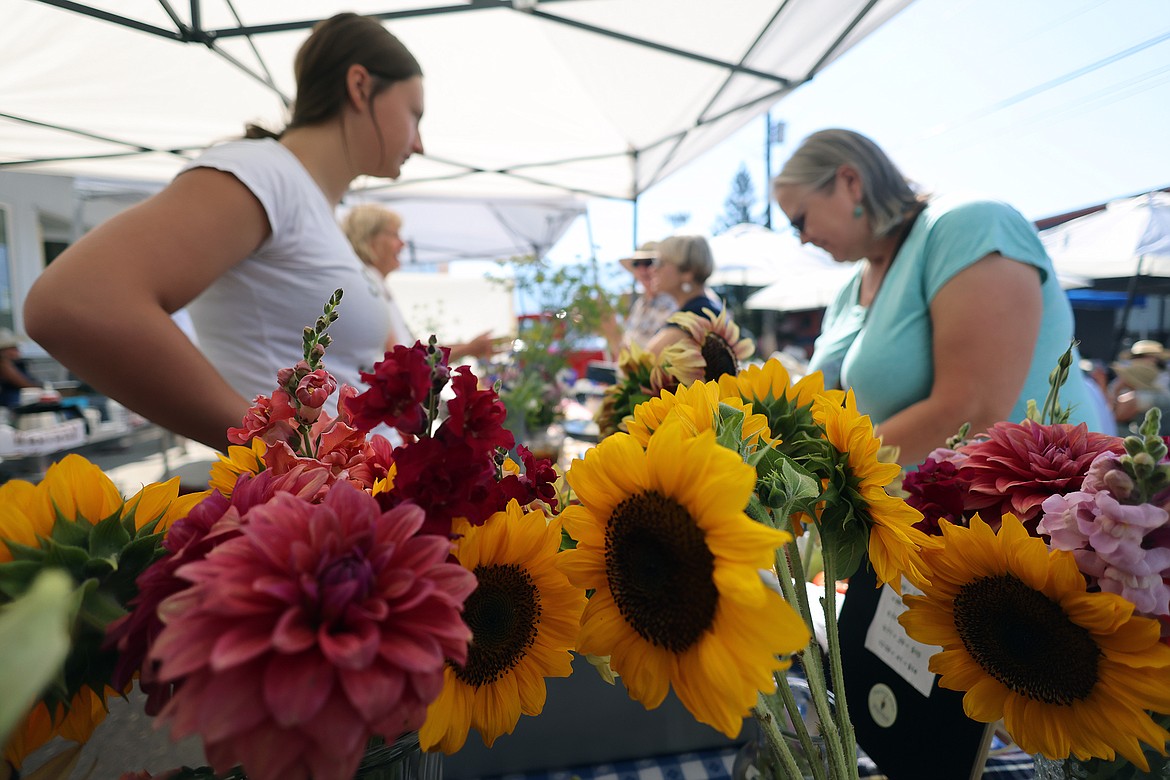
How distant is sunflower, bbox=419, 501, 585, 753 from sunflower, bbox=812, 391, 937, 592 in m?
0.20

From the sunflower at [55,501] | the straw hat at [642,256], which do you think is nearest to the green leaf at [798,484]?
the sunflower at [55,501]

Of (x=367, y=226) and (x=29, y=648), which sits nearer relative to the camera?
(x=29, y=648)

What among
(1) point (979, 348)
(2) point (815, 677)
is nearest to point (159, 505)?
(2) point (815, 677)

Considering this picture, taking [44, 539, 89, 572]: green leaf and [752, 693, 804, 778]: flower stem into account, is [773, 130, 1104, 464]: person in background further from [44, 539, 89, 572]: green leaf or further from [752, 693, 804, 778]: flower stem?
[44, 539, 89, 572]: green leaf

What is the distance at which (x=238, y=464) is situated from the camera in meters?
0.40

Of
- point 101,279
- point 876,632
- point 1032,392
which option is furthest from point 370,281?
point 1032,392

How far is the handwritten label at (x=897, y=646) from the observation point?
56 centimetres

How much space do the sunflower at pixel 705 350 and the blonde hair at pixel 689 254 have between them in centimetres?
187

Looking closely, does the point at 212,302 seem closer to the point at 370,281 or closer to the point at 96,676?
the point at 370,281

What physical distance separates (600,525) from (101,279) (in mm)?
716

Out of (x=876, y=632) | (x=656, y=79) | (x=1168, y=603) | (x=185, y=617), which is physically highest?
(x=656, y=79)

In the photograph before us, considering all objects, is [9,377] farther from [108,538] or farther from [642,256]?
[108,538]

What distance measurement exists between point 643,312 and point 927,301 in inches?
83.5

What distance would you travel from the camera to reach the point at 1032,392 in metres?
1.23
